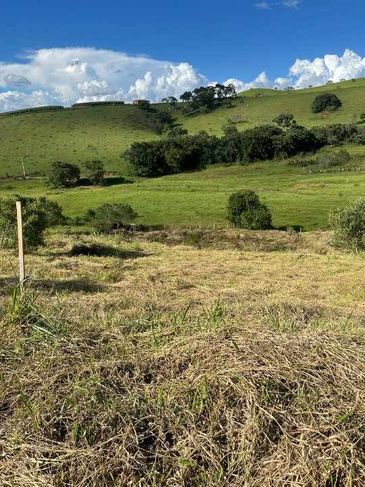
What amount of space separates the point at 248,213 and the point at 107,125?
10545 centimetres

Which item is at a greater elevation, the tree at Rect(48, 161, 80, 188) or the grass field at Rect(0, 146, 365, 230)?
the tree at Rect(48, 161, 80, 188)

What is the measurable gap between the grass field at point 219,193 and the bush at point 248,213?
2.39 metres

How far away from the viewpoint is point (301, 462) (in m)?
3.71

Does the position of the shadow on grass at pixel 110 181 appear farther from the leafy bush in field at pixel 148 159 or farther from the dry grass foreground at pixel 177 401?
the dry grass foreground at pixel 177 401

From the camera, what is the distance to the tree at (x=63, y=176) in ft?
299

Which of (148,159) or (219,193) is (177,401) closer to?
(219,193)

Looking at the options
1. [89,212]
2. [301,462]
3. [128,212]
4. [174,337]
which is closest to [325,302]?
[174,337]

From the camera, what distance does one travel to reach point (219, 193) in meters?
76.5

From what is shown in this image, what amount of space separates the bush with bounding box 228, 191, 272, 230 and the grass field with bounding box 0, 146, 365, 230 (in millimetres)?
2386

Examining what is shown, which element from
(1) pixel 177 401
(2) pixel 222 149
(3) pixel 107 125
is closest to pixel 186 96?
(3) pixel 107 125

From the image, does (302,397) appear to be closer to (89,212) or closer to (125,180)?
(89,212)

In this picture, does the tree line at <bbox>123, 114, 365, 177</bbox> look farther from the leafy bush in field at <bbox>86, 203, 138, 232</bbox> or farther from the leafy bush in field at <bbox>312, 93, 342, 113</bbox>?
the leafy bush in field at <bbox>86, 203, 138, 232</bbox>

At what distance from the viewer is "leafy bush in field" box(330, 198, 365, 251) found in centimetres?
3766

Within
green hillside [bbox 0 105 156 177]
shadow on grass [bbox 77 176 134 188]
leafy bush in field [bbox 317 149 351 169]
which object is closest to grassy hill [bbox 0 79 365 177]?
green hillside [bbox 0 105 156 177]
